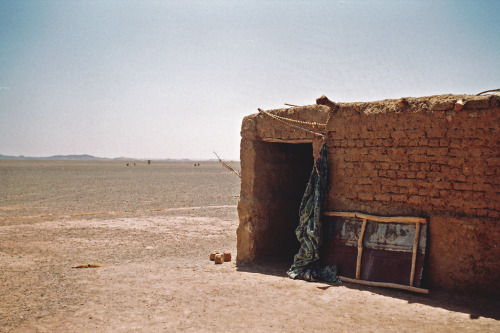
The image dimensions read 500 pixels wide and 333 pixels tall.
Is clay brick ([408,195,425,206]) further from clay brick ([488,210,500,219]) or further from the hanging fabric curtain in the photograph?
the hanging fabric curtain

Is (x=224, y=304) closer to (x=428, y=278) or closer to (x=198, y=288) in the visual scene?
(x=198, y=288)

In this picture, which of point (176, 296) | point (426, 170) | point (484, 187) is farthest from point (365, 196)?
point (176, 296)

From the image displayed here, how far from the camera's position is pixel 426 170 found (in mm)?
5742

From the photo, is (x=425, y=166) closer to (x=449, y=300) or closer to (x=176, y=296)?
(x=449, y=300)

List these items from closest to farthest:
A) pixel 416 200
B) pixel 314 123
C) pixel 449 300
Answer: pixel 449 300, pixel 416 200, pixel 314 123

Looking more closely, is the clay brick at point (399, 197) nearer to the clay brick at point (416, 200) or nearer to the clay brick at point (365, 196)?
the clay brick at point (416, 200)

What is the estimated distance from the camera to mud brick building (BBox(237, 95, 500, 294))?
5297 mm

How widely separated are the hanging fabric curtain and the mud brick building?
0.67ft

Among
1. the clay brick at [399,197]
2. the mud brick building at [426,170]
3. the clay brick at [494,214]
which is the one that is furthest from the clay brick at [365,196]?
the clay brick at [494,214]

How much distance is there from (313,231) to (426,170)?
6.60 feet

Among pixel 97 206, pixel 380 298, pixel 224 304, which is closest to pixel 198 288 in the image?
pixel 224 304

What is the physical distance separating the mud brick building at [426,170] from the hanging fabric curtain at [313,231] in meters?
0.20

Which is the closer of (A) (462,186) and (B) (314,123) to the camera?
(A) (462,186)

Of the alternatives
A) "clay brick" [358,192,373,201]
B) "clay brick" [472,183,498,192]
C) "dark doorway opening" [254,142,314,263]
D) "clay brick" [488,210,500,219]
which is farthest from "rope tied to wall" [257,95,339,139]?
"clay brick" [488,210,500,219]
